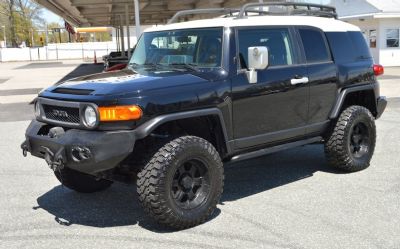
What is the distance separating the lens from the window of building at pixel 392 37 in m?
25.6

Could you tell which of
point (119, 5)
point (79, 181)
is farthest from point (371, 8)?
point (79, 181)

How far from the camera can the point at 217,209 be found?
4.88 metres

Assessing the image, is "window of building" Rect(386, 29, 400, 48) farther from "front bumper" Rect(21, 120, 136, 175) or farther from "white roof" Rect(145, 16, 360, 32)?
"front bumper" Rect(21, 120, 136, 175)

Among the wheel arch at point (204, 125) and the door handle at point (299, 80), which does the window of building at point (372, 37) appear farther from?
the wheel arch at point (204, 125)

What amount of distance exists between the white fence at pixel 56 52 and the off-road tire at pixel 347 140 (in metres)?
48.4

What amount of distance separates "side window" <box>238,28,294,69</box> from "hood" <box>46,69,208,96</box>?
0.65m

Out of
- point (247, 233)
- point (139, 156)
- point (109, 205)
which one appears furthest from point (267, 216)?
point (109, 205)

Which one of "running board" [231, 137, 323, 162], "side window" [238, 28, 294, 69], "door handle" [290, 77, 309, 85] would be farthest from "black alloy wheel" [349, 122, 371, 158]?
"side window" [238, 28, 294, 69]

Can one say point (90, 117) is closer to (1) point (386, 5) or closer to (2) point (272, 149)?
(2) point (272, 149)

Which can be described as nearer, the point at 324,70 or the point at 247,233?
the point at 247,233

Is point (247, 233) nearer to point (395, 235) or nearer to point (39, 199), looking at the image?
point (395, 235)

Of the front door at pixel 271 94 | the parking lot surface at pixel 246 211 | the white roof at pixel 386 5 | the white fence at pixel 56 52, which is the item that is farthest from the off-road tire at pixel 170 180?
the white fence at pixel 56 52

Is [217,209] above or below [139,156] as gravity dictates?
below

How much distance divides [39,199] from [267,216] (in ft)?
8.25
